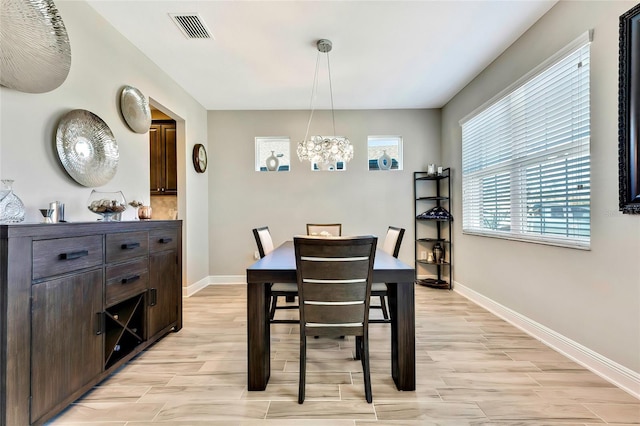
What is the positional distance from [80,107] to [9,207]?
1.04 m

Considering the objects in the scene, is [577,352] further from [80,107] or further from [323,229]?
[80,107]

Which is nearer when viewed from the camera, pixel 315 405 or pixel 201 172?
pixel 315 405

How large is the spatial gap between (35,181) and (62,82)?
0.70 metres

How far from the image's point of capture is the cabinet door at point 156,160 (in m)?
3.95

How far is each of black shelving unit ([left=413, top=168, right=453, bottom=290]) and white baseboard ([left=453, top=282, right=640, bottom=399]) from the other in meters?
1.25

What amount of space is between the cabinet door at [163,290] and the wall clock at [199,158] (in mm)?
1801

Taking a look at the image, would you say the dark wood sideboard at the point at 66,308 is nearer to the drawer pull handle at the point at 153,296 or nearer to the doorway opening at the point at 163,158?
the drawer pull handle at the point at 153,296

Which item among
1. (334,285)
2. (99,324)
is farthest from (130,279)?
(334,285)

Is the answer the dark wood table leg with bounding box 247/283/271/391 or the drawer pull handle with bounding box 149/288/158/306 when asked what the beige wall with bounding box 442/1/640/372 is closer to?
the dark wood table leg with bounding box 247/283/271/391

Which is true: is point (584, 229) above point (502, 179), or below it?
below

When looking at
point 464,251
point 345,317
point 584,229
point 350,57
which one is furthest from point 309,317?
point 464,251

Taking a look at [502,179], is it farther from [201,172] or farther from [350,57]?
[201,172]

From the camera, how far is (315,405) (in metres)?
1.62

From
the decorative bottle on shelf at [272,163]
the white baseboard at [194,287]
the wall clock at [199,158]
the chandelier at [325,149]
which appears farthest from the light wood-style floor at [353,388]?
the decorative bottle on shelf at [272,163]
